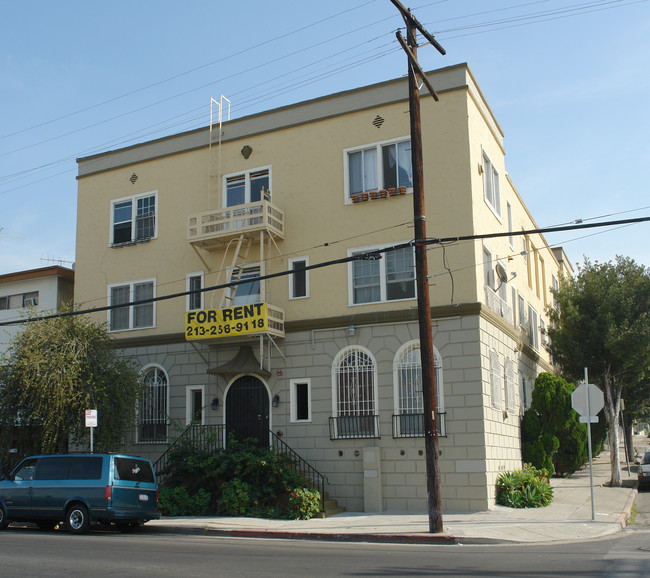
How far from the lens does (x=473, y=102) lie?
2109 cm

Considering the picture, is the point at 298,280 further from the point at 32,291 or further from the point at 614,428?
the point at 32,291

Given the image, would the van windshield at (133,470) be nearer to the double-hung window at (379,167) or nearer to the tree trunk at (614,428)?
the double-hung window at (379,167)

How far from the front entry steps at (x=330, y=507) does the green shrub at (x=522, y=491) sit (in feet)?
13.7

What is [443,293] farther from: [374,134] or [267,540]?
[267,540]

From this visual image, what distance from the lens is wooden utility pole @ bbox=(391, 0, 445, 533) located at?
15.1 m

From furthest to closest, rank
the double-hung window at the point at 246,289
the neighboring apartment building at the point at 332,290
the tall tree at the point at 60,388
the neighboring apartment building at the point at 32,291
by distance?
the neighboring apartment building at the point at 32,291 < the double-hung window at the point at 246,289 < the tall tree at the point at 60,388 < the neighboring apartment building at the point at 332,290

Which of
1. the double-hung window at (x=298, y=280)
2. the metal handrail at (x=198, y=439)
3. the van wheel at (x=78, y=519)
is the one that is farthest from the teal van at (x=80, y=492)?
the double-hung window at (x=298, y=280)

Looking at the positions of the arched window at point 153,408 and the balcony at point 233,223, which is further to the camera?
the arched window at point 153,408

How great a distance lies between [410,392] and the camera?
19.8 metres

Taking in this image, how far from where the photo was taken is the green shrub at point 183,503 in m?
19.0

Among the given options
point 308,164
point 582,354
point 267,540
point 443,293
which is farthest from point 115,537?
point 582,354

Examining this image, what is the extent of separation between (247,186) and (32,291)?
1176 centimetres

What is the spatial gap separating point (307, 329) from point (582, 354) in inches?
450

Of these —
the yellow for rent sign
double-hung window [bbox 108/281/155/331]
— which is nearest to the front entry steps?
the yellow for rent sign
